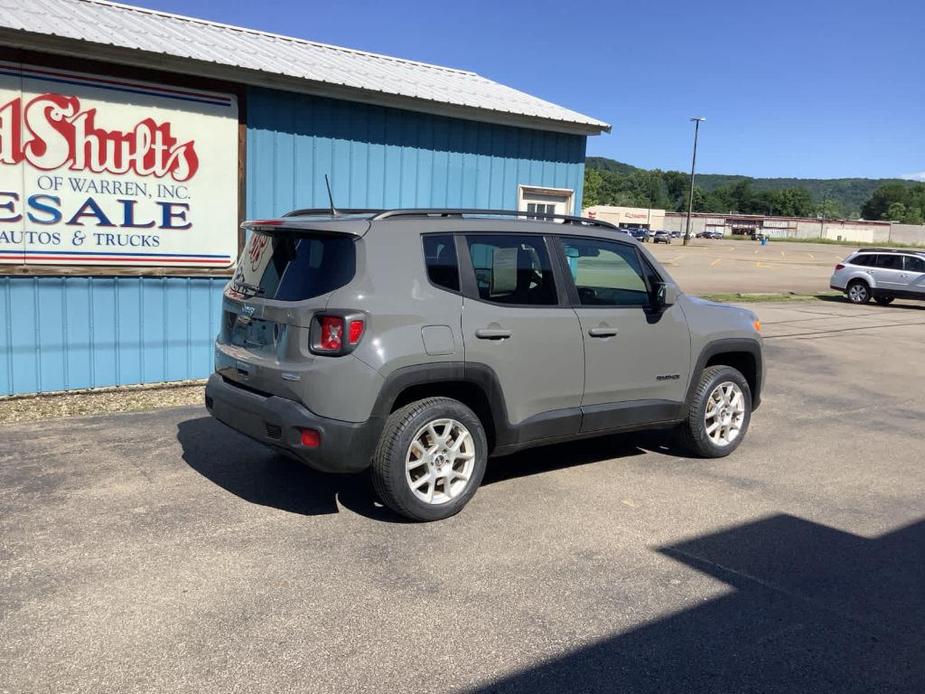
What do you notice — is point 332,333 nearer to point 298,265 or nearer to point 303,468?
point 298,265

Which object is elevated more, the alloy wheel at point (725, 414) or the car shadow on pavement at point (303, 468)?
the alloy wheel at point (725, 414)

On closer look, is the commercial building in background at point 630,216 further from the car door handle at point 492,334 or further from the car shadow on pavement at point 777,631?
the car shadow on pavement at point 777,631

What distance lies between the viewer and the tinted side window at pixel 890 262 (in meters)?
23.8

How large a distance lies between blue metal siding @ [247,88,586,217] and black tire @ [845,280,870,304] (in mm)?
16331

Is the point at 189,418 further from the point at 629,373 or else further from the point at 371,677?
the point at 371,677

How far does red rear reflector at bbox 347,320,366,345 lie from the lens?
14.6 feet

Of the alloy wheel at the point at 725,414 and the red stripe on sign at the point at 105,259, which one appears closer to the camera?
the alloy wheel at the point at 725,414

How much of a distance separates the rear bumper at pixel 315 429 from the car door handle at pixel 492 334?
0.83 meters

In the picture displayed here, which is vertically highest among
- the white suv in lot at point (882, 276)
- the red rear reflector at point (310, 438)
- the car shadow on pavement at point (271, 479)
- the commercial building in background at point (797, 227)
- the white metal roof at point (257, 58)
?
the commercial building in background at point (797, 227)

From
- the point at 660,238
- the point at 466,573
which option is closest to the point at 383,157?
the point at 466,573

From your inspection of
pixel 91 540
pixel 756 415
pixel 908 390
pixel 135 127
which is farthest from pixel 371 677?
pixel 908 390

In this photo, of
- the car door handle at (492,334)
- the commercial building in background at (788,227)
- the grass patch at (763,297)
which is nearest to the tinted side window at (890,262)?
the grass patch at (763,297)

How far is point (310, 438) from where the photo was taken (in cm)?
445

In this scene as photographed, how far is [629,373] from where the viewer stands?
18.8ft
